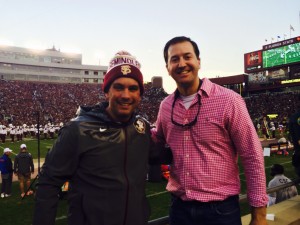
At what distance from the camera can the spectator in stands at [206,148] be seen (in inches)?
86.7

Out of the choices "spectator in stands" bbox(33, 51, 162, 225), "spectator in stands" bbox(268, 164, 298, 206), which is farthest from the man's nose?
"spectator in stands" bbox(268, 164, 298, 206)

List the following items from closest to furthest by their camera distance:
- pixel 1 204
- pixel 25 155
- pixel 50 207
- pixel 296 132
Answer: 1. pixel 50 207
2. pixel 296 132
3. pixel 1 204
4. pixel 25 155

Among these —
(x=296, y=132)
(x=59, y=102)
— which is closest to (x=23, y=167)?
(x=296, y=132)

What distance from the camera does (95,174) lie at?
6.33ft

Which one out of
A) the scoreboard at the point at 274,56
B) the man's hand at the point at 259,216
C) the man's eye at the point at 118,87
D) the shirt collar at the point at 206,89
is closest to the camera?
the man's hand at the point at 259,216

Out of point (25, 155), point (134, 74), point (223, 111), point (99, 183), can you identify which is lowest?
point (25, 155)

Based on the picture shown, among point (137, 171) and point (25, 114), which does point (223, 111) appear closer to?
point (137, 171)

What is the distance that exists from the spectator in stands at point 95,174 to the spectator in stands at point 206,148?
44 cm

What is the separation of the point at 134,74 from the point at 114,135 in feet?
1.60

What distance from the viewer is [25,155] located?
10.9 metres

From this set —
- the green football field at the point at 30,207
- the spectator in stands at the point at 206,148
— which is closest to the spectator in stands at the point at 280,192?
the green football field at the point at 30,207

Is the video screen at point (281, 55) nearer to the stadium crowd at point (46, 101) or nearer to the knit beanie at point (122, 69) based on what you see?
the stadium crowd at point (46, 101)

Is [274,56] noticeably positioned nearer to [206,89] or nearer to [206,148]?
[206,89]

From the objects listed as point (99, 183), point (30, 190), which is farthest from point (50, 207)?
point (30, 190)
